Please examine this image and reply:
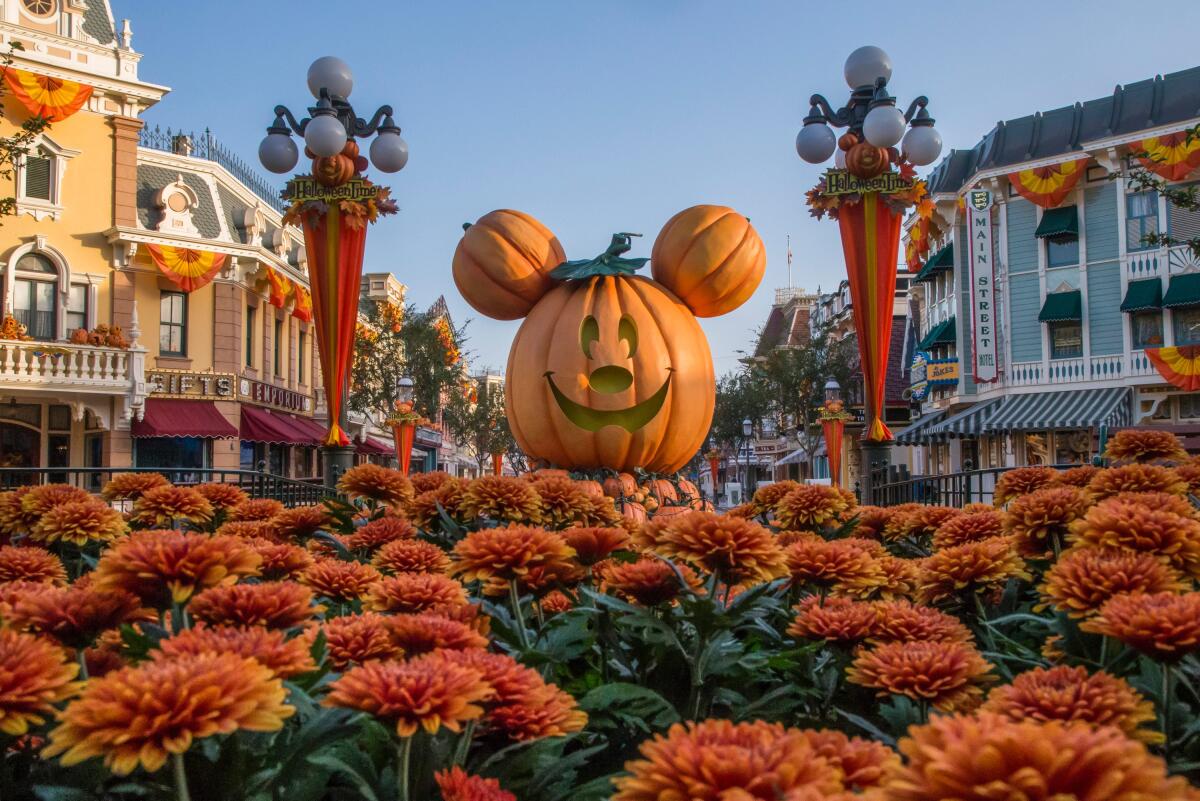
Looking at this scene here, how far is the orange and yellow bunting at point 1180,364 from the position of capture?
2208 cm

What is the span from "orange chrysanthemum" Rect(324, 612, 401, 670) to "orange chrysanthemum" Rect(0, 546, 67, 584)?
70cm

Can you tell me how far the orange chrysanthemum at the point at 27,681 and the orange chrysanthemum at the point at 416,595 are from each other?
19.4 inches

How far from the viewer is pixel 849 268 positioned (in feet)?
24.8

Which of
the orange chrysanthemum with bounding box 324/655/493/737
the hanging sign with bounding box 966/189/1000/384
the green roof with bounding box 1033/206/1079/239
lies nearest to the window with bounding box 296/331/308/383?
the hanging sign with bounding box 966/189/1000/384

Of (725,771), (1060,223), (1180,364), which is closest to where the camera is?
(725,771)

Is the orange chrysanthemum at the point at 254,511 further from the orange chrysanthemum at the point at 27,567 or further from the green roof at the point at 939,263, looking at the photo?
the green roof at the point at 939,263

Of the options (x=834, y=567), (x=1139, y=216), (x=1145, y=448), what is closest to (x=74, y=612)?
(x=834, y=567)

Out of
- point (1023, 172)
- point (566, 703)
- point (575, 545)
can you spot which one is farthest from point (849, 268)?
point (1023, 172)

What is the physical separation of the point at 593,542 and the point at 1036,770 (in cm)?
122

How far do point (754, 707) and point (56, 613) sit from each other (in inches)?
40.6

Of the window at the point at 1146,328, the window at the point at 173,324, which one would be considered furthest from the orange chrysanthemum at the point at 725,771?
the window at the point at 1146,328

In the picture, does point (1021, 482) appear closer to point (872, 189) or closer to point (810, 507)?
point (810, 507)

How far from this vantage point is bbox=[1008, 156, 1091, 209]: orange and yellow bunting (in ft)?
80.5

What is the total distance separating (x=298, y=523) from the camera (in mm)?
2436
